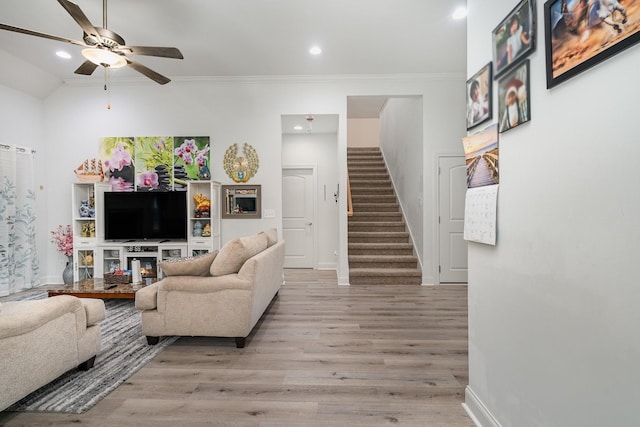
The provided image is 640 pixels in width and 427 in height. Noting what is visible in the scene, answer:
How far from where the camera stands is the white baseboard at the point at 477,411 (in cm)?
163

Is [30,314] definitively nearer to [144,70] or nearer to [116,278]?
[116,278]

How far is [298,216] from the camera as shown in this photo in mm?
6414

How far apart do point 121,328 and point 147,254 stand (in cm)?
181

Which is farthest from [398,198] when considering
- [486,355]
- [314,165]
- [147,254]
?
[486,355]

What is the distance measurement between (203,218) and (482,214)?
4.08 meters

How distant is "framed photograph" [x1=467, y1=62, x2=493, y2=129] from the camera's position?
1.69m

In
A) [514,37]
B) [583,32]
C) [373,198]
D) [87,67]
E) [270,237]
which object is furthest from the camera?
[373,198]

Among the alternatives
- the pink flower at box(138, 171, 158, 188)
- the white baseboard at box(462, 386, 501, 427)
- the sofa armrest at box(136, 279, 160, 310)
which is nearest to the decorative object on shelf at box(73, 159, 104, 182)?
the pink flower at box(138, 171, 158, 188)

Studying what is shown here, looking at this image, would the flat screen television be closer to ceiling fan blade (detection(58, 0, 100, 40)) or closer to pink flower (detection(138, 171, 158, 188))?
pink flower (detection(138, 171, 158, 188))

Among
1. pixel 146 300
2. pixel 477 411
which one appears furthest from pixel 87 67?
pixel 477 411

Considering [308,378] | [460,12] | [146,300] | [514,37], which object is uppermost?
[460,12]

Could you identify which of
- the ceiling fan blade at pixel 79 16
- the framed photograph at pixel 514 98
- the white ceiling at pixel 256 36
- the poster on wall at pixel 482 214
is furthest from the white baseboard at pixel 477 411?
the ceiling fan blade at pixel 79 16

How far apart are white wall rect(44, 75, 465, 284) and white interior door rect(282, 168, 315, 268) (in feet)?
4.24

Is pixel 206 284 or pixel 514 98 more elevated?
pixel 514 98
